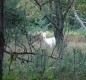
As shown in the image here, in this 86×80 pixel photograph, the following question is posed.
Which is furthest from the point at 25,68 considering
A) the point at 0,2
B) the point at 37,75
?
the point at 0,2

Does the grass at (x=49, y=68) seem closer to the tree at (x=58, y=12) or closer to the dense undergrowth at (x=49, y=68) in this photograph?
the dense undergrowth at (x=49, y=68)

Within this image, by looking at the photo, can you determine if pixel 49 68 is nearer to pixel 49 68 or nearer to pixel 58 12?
pixel 49 68

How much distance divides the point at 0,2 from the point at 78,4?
603 cm

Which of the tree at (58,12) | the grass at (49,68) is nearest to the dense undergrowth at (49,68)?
the grass at (49,68)

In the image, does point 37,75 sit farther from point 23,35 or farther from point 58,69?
point 23,35

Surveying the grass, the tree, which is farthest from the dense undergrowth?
the tree

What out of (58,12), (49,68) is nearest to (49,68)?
(49,68)

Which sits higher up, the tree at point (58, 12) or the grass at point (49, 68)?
the tree at point (58, 12)

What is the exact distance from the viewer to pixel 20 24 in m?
7.66

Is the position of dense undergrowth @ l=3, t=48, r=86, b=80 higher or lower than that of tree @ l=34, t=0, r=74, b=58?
lower

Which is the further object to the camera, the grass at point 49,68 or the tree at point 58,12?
the tree at point 58,12

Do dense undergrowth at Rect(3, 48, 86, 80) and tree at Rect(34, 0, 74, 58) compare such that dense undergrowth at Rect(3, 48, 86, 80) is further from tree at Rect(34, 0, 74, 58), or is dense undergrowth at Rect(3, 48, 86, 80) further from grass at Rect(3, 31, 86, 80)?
tree at Rect(34, 0, 74, 58)

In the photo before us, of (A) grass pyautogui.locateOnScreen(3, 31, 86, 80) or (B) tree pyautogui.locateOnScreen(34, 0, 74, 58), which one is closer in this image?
(A) grass pyautogui.locateOnScreen(3, 31, 86, 80)

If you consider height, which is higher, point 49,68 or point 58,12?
point 58,12
